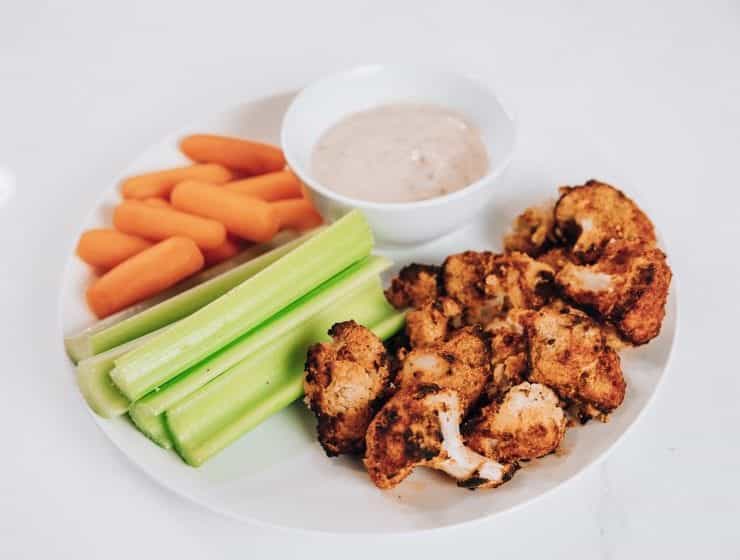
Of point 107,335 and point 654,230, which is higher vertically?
point 107,335

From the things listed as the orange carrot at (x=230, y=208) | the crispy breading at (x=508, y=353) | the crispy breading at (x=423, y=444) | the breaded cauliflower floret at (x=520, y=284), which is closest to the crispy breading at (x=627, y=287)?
the breaded cauliflower floret at (x=520, y=284)

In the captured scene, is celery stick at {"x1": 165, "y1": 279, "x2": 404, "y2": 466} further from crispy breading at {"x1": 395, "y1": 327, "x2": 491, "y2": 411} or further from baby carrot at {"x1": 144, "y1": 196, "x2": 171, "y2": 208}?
baby carrot at {"x1": 144, "y1": 196, "x2": 171, "y2": 208}

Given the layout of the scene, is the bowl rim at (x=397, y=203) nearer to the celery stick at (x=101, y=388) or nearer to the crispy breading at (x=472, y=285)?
the crispy breading at (x=472, y=285)

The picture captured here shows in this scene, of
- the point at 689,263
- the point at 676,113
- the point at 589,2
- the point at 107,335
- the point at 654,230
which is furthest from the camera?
the point at 589,2

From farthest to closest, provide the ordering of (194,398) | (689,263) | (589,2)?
(589,2) → (689,263) → (194,398)

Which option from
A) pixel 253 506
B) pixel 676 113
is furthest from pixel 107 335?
pixel 676 113

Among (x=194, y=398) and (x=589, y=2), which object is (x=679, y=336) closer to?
(x=194, y=398)
